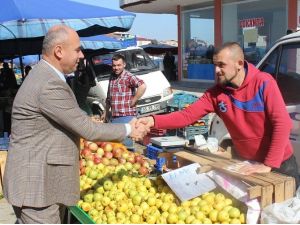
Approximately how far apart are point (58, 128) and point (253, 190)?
1.32 metres

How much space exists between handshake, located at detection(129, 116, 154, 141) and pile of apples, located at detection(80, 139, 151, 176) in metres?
1.28

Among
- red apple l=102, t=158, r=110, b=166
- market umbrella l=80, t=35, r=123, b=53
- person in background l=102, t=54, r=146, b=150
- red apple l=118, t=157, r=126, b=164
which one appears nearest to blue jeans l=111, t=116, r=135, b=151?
person in background l=102, t=54, r=146, b=150

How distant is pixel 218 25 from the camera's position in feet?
64.2

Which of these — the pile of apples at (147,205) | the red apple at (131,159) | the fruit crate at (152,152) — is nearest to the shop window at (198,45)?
the fruit crate at (152,152)

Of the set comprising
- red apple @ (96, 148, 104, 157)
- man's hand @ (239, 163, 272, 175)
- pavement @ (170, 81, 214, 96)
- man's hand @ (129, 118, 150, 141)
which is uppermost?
man's hand @ (129, 118, 150, 141)

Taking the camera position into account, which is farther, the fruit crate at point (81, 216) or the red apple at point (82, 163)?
the red apple at point (82, 163)

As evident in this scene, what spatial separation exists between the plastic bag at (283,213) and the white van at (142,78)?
8431mm

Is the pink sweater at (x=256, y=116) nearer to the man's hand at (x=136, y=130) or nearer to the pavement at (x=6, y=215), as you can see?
the man's hand at (x=136, y=130)

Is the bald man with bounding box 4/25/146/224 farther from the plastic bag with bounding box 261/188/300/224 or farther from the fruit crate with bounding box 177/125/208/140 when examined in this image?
Answer: the fruit crate with bounding box 177/125/208/140

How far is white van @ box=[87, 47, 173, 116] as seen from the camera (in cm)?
1146

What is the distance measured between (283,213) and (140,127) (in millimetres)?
1290

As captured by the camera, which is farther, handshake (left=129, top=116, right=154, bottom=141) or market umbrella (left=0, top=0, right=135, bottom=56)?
market umbrella (left=0, top=0, right=135, bottom=56)

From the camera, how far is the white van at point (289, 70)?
4664 mm

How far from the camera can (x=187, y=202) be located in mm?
3391
